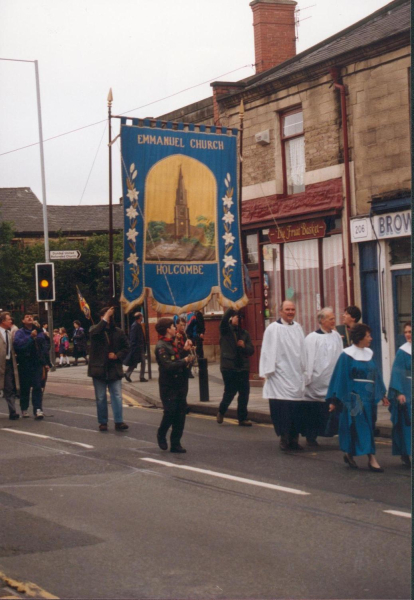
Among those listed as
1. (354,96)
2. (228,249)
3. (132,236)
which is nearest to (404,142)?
(354,96)

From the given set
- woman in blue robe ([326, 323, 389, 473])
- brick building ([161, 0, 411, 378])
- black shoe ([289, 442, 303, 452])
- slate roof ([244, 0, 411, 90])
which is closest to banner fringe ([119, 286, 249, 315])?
brick building ([161, 0, 411, 378])

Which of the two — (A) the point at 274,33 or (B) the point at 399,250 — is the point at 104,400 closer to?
(B) the point at 399,250

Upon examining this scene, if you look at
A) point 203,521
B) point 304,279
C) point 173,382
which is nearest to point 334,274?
point 304,279

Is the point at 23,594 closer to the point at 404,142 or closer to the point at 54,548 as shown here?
the point at 54,548

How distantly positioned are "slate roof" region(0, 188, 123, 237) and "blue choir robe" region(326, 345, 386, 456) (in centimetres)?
5238

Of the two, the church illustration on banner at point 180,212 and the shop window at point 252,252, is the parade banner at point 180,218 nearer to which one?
the church illustration on banner at point 180,212

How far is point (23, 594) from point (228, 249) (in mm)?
13354

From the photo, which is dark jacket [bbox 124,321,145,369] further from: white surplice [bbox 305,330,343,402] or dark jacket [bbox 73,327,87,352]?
dark jacket [bbox 73,327,87,352]

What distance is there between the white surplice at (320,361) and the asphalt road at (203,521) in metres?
0.77

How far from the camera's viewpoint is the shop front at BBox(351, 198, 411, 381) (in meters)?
17.6

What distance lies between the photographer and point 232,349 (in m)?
14.5

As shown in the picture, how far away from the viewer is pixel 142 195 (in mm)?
17219

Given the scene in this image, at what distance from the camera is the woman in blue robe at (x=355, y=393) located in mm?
10250

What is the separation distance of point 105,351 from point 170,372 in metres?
2.78
